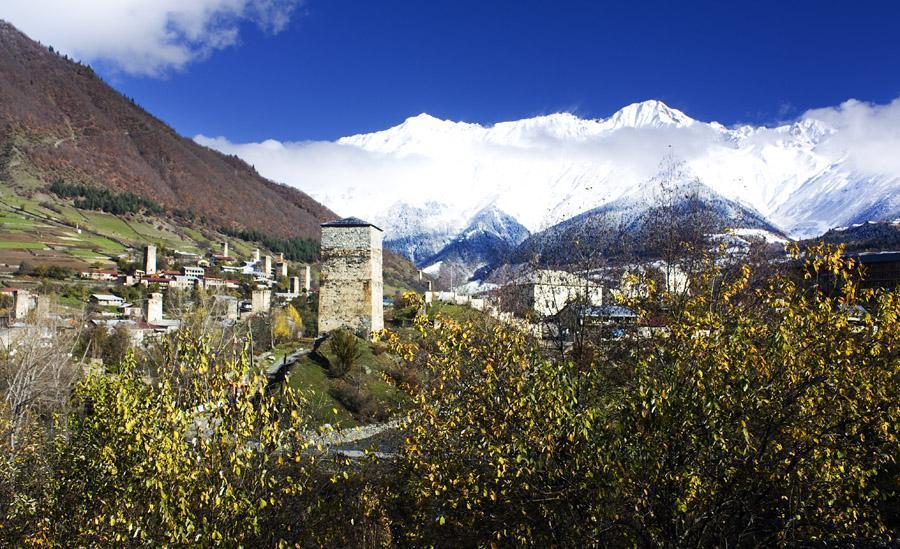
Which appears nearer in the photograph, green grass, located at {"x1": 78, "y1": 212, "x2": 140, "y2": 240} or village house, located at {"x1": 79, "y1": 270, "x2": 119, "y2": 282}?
village house, located at {"x1": 79, "y1": 270, "x2": 119, "y2": 282}

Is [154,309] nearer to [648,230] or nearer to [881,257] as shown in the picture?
[648,230]

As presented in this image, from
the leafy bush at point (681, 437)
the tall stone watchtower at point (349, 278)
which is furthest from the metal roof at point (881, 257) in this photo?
the leafy bush at point (681, 437)

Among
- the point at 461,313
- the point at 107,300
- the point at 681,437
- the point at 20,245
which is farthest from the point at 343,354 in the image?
the point at 20,245

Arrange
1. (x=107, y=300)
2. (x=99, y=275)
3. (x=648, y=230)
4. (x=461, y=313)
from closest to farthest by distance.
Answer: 1. (x=648, y=230)
2. (x=461, y=313)
3. (x=107, y=300)
4. (x=99, y=275)

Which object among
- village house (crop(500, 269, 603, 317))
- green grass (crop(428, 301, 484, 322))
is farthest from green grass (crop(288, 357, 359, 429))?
village house (crop(500, 269, 603, 317))

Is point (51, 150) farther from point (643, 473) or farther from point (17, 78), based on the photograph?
point (643, 473)

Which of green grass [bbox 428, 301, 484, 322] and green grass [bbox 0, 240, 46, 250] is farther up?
green grass [bbox 0, 240, 46, 250]

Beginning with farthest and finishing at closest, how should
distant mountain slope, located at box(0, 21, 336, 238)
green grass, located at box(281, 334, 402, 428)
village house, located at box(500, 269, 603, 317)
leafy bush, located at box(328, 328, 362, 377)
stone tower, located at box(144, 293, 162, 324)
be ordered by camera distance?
distant mountain slope, located at box(0, 21, 336, 238)
stone tower, located at box(144, 293, 162, 324)
leafy bush, located at box(328, 328, 362, 377)
green grass, located at box(281, 334, 402, 428)
village house, located at box(500, 269, 603, 317)

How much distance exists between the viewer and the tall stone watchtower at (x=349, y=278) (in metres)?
34.3

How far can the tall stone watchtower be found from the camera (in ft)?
113

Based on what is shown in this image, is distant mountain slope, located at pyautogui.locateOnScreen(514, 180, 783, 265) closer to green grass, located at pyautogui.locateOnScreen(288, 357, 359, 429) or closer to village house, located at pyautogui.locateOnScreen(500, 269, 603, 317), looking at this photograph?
village house, located at pyautogui.locateOnScreen(500, 269, 603, 317)

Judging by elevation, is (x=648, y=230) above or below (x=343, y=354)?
above

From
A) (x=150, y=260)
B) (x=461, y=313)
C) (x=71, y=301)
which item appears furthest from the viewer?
(x=150, y=260)

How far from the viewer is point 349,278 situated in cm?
3462
